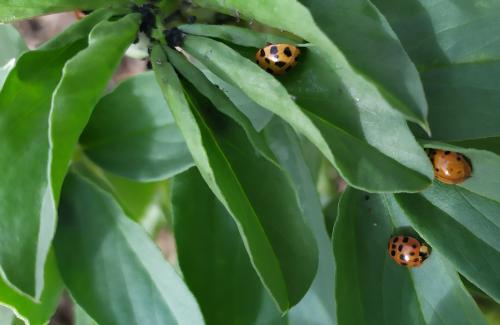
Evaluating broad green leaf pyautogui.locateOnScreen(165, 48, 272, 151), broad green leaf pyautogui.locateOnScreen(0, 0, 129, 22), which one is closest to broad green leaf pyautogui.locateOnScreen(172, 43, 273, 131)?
broad green leaf pyautogui.locateOnScreen(165, 48, 272, 151)

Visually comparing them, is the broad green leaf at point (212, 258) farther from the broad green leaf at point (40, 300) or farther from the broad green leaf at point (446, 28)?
the broad green leaf at point (446, 28)

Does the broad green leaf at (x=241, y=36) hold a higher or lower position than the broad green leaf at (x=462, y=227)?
higher

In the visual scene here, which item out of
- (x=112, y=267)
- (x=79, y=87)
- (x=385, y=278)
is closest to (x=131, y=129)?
(x=112, y=267)

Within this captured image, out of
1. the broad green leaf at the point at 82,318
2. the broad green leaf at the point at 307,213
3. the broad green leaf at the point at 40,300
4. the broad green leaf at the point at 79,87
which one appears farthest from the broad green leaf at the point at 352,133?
the broad green leaf at the point at 82,318

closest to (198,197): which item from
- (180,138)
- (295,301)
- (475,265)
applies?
(180,138)

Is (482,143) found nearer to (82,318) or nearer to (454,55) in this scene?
(454,55)

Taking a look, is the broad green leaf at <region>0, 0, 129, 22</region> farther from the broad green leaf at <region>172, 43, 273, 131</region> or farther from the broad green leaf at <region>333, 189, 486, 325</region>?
the broad green leaf at <region>333, 189, 486, 325</region>
